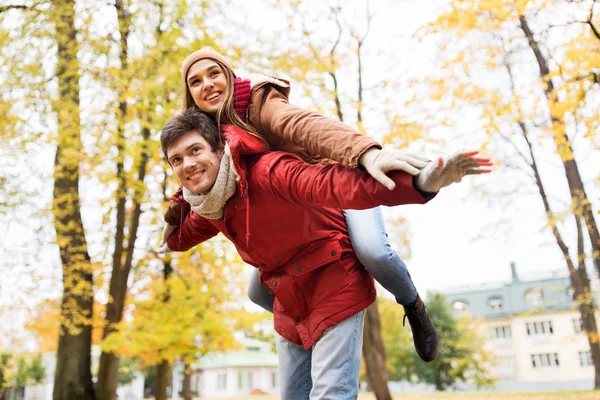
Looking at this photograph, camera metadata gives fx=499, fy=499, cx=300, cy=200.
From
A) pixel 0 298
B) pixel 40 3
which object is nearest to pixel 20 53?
pixel 40 3

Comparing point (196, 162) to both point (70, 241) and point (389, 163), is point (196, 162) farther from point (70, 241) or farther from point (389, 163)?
point (70, 241)

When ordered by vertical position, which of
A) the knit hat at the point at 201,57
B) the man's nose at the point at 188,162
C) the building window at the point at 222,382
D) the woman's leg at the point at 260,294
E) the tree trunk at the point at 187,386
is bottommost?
the building window at the point at 222,382

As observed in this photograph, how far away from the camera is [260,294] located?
2.85m

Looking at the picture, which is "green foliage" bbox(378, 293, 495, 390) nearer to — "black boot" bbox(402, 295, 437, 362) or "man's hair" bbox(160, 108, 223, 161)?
"black boot" bbox(402, 295, 437, 362)

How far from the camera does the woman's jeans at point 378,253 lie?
7.79 feet

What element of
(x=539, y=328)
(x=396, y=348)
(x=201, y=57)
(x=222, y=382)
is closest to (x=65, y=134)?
(x=201, y=57)

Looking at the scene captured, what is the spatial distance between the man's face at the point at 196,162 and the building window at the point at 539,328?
50.0 meters

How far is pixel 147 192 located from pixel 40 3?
13.0ft

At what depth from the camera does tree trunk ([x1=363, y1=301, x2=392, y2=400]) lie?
8767mm

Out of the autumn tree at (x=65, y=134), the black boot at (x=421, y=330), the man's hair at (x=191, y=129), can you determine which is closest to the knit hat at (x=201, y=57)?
the man's hair at (x=191, y=129)

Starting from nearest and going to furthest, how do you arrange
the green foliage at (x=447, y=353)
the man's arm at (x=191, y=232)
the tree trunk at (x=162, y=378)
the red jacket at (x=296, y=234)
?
the red jacket at (x=296, y=234), the man's arm at (x=191, y=232), the tree trunk at (x=162, y=378), the green foliage at (x=447, y=353)

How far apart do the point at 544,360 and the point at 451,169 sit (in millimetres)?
50994

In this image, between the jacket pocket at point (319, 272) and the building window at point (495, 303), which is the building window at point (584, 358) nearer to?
the building window at point (495, 303)

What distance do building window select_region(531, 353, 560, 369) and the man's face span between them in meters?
50.2
